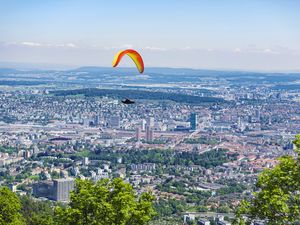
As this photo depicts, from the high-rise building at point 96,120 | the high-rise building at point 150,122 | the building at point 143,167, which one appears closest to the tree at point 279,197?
the building at point 143,167

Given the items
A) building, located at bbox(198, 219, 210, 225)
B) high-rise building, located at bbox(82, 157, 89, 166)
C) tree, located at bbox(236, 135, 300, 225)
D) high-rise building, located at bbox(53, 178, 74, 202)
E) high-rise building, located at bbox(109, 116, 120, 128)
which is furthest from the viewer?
high-rise building, located at bbox(109, 116, 120, 128)

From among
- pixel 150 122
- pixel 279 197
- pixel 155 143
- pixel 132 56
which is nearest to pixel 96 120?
pixel 150 122

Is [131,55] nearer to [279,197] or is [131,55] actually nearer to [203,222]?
[279,197]

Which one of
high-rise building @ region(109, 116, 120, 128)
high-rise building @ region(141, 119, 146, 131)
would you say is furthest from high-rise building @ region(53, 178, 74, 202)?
high-rise building @ region(109, 116, 120, 128)

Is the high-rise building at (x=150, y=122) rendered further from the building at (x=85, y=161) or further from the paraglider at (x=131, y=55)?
the paraglider at (x=131, y=55)

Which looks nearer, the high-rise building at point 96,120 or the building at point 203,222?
the building at point 203,222

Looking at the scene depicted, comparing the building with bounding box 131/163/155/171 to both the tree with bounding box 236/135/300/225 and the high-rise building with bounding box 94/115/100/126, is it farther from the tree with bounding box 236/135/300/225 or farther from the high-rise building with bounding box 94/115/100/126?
the tree with bounding box 236/135/300/225

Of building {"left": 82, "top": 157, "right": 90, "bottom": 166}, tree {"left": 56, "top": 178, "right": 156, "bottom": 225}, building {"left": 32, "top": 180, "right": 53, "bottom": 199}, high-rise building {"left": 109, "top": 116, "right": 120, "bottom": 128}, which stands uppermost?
tree {"left": 56, "top": 178, "right": 156, "bottom": 225}
